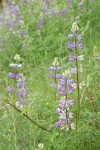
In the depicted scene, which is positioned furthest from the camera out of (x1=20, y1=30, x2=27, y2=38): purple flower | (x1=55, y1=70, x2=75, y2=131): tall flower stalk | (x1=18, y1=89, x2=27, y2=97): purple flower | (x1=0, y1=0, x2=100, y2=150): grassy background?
(x1=20, y1=30, x2=27, y2=38): purple flower

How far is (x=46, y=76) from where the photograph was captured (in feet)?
13.8

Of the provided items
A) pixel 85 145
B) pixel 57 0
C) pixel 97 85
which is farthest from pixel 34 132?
pixel 57 0

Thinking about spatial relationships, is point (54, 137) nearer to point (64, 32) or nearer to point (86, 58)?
point (86, 58)

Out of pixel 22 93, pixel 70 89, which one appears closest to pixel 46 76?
pixel 22 93

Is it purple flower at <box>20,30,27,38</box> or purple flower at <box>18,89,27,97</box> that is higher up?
purple flower at <box>20,30,27,38</box>

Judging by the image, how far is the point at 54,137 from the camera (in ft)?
8.61

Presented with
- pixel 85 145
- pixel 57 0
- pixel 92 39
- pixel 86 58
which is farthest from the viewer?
pixel 57 0

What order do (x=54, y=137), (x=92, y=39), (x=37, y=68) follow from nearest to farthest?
(x=54, y=137)
(x=37, y=68)
(x=92, y=39)

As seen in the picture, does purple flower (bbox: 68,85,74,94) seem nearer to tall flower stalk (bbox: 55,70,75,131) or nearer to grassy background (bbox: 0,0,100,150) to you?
tall flower stalk (bbox: 55,70,75,131)

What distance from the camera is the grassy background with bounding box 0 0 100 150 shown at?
2.72 m

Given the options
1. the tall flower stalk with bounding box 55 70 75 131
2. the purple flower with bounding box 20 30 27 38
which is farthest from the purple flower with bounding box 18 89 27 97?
the purple flower with bounding box 20 30 27 38

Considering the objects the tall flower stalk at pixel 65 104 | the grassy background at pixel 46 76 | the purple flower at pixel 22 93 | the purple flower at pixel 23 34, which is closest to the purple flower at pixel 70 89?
the tall flower stalk at pixel 65 104

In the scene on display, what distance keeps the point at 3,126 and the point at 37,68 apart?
66.8 inches

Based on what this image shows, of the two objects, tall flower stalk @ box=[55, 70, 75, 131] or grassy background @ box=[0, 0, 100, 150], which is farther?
grassy background @ box=[0, 0, 100, 150]
